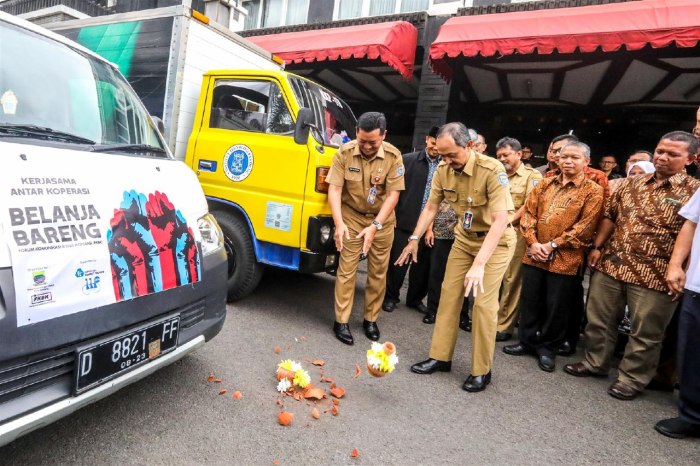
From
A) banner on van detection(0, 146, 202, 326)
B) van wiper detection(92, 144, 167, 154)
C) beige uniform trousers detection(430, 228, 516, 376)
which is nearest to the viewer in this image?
banner on van detection(0, 146, 202, 326)

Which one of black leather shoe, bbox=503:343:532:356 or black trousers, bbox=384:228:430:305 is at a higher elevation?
black trousers, bbox=384:228:430:305

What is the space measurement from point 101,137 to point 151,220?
69 centimetres

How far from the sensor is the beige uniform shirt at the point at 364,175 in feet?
11.3

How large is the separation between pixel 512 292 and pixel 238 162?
279cm

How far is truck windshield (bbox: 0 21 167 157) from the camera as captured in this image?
2068 mm

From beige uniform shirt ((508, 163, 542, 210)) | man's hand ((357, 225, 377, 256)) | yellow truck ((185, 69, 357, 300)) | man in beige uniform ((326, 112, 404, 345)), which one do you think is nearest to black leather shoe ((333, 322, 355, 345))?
man in beige uniform ((326, 112, 404, 345))

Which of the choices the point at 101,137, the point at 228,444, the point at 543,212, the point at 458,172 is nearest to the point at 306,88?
the point at 458,172

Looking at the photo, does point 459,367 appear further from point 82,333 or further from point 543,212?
point 82,333

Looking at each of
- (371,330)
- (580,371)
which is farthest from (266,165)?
(580,371)

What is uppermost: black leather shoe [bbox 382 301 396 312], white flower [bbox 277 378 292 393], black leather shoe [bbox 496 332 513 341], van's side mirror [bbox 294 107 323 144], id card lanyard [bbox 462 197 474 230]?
van's side mirror [bbox 294 107 323 144]

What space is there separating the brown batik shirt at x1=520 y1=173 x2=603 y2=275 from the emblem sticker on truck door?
2445 mm

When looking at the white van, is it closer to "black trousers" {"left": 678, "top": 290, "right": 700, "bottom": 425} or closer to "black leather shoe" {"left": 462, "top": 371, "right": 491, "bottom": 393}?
"black leather shoe" {"left": 462, "top": 371, "right": 491, "bottom": 393}

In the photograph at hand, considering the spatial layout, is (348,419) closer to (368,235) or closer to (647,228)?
(368,235)

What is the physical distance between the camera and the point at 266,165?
3.67m
